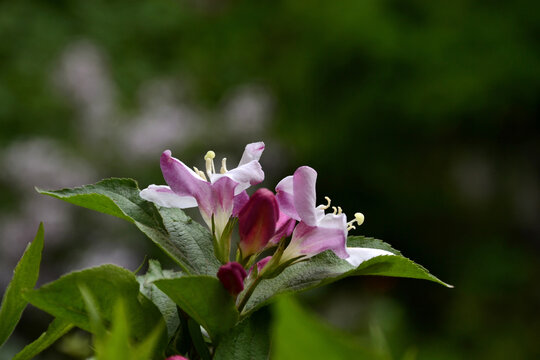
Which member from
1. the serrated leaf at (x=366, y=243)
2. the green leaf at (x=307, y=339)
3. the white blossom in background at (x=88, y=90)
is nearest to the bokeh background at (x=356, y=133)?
the white blossom in background at (x=88, y=90)

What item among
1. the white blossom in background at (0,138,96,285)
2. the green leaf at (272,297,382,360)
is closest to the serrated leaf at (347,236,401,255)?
the green leaf at (272,297,382,360)

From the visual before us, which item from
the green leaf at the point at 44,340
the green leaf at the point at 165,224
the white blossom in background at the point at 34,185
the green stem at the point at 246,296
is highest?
the green leaf at the point at 165,224

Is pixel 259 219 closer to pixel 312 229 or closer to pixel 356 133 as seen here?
pixel 312 229

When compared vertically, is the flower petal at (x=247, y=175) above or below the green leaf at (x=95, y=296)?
above

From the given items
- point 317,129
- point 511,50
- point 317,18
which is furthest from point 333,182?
point 511,50

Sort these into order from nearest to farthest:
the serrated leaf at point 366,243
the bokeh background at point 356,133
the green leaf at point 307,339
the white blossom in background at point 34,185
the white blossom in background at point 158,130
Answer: the green leaf at point 307,339, the serrated leaf at point 366,243, the white blossom in background at point 34,185, the bokeh background at point 356,133, the white blossom in background at point 158,130

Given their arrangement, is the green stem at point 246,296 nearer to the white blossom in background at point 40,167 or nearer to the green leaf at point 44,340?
the green leaf at point 44,340

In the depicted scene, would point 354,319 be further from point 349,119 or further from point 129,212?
point 129,212

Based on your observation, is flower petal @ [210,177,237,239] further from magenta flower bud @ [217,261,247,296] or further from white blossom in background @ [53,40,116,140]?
white blossom in background @ [53,40,116,140]
